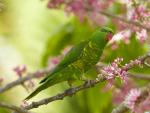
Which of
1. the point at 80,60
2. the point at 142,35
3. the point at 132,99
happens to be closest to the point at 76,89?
the point at 80,60

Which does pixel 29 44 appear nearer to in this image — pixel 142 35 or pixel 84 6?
pixel 84 6

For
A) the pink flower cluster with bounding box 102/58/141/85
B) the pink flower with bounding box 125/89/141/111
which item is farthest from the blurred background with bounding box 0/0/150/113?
the pink flower cluster with bounding box 102/58/141/85

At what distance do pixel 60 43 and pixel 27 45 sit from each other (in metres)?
1.66

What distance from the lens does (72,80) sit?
7.07ft

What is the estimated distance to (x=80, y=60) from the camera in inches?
83.4

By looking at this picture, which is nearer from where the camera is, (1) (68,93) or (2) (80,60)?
(1) (68,93)

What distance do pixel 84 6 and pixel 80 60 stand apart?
905 millimetres

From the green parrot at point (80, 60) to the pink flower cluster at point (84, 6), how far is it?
0.79 m

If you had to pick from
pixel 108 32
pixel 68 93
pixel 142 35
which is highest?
pixel 142 35

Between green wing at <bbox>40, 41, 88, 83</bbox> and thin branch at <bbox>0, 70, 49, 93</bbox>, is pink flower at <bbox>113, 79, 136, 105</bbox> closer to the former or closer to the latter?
thin branch at <bbox>0, 70, 49, 93</bbox>

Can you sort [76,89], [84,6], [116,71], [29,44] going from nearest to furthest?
[116,71] → [76,89] → [84,6] → [29,44]

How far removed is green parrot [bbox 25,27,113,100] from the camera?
2.07 m

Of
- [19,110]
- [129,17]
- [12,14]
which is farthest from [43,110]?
[19,110]

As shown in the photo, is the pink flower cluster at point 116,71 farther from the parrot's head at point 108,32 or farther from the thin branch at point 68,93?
the parrot's head at point 108,32
